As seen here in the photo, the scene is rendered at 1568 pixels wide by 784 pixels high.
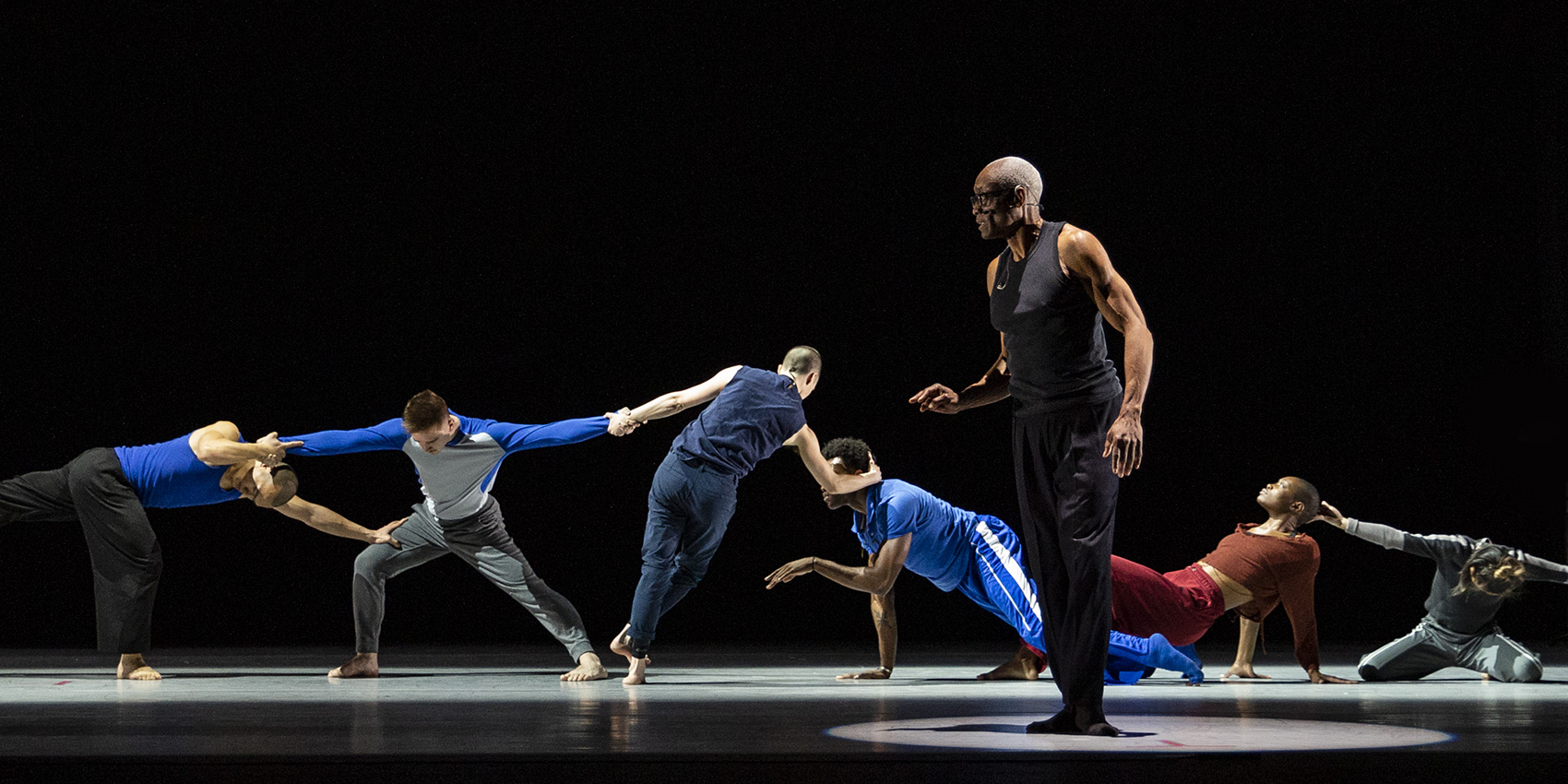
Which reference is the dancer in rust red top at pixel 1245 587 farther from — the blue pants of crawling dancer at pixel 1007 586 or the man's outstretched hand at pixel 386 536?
the man's outstretched hand at pixel 386 536

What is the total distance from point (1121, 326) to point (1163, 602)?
191 centimetres

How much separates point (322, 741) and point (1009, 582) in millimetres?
2413

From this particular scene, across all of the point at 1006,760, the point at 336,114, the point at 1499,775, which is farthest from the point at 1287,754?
the point at 336,114

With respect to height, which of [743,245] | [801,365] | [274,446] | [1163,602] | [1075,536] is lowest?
[1163,602]

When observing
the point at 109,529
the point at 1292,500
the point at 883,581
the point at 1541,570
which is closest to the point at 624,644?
the point at 883,581

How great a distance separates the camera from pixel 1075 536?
261 cm

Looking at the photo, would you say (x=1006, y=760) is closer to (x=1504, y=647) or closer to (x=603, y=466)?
(x=1504, y=647)

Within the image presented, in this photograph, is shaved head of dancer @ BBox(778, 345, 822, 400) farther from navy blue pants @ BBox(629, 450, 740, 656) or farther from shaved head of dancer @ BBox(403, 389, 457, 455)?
shaved head of dancer @ BBox(403, 389, 457, 455)

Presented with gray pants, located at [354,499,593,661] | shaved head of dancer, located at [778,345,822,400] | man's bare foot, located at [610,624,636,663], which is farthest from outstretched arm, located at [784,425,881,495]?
gray pants, located at [354,499,593,661]

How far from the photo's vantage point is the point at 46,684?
4.17m

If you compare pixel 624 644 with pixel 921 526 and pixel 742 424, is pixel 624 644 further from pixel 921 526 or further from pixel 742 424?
pixel 921 526

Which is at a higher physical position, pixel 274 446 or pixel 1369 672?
pixel 274 446

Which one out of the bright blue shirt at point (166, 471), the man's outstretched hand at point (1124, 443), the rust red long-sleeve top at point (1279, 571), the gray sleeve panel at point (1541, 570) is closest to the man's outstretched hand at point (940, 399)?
the man's outstretched hand at point (1124, 443)

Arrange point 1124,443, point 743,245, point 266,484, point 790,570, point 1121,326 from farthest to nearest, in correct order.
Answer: point 743,245 → point 266,484 → point 790,570 → point 1121,326 → point 1124,443
